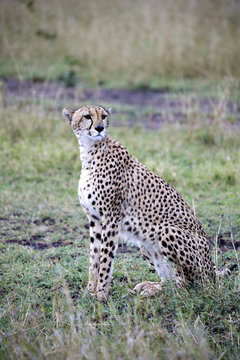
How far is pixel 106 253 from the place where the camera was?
10.8 feet

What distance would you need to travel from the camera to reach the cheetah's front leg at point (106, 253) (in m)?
3.29

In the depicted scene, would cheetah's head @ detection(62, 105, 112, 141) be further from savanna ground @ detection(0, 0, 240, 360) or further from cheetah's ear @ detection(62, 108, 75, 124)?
savanna ground @ detection(0, 0, 240, 360)

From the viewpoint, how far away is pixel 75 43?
11070 millimetres

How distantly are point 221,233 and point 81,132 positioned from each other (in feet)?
5.20

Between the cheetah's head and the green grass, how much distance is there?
807 mm

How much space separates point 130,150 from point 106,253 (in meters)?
3.04

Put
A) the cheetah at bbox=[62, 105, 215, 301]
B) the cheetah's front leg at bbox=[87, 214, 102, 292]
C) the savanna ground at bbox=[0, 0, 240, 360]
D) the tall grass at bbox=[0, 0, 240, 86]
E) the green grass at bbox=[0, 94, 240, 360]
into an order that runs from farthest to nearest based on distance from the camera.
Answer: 1. the tall grass at bbox=[0, 0, 240, 86]
2. the cheetah's front leg at bbox=[87, 214, 102, 292]
3. the cheetah at bbox=[62, 105, 215, 301]
4. the savanna ground at bbox=[0, 0, 240, 360]
5. the green grass at bbox=[0, 94, 240, 360]

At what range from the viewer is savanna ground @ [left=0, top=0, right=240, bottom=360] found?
274 centimetres

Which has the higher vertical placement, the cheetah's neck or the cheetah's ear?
the cheetah's ear

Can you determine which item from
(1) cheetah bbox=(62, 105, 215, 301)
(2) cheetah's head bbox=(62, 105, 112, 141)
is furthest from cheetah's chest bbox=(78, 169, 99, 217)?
(2) cheetah's head bbox=(62, 105, 112, 141)

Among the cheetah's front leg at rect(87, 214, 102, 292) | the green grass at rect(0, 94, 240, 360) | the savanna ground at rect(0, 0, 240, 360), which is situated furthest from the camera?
the cheetah's front leg at rect(87, 214, 102, 292)

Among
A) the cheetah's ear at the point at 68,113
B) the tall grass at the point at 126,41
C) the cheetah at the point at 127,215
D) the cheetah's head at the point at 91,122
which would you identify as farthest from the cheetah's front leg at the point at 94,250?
the tall grass at the point at 126,41

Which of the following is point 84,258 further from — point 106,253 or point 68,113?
point 68,113

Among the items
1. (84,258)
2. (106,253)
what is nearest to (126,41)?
(84,258)
